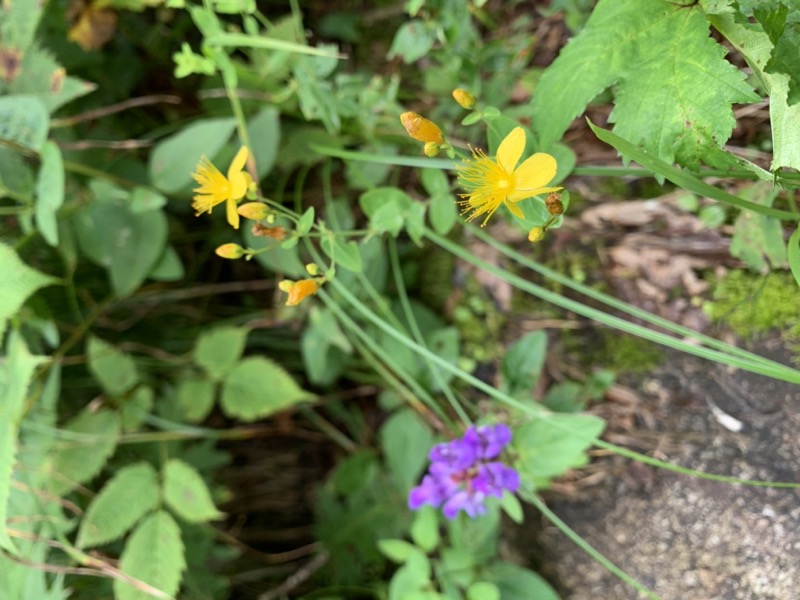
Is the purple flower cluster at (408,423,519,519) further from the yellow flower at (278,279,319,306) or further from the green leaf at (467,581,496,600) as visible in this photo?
the yellow flower at (278,279,319,306)

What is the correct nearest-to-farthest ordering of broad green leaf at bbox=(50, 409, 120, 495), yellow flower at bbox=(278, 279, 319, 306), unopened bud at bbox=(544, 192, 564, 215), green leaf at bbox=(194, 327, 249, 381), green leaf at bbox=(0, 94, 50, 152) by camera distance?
unopened bud at bbox=(544, 192, 564, 215), yellow flower at bbox=(278, 279, 319, 306), green leaf at bbox=(0, 94, 50, 152), broad green leaf at bbox=(50, 409, 120, 495), green leaf at bbox=(194, 327, 249, 381)

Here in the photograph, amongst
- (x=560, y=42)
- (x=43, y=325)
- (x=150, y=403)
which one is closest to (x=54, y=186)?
(x=43, y=325)

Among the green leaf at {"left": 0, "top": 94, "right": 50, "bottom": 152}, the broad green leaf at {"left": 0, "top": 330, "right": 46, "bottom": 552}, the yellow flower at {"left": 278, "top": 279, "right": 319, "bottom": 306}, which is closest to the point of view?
the yellow flower at {"left": 278, "top": 279, "right": 319, "bottom": 306}

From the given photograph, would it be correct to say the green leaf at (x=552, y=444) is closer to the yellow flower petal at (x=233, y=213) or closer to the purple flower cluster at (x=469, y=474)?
the purple flower cluster at (x=469, y=474)

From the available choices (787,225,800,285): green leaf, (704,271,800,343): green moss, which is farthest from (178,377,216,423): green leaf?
(787,225,800,285): green leaf

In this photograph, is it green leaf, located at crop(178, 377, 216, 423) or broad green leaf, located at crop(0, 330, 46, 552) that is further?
green leaf, located at crop(178, 377, 216, 423)

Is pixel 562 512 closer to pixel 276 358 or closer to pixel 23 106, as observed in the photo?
pixel 276 358

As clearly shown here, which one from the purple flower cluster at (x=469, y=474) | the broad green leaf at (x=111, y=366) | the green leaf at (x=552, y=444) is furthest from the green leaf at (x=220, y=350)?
the green leaf at (x=552, y=444)
